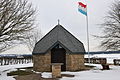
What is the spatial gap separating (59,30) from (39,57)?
4116 mm

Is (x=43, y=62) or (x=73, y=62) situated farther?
(x=43, y=62)

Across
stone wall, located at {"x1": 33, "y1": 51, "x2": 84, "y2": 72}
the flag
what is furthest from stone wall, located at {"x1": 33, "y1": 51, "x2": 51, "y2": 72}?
the flag

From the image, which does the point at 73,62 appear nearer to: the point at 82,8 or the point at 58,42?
the point at 58,42

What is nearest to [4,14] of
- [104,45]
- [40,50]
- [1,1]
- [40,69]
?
[1,1]

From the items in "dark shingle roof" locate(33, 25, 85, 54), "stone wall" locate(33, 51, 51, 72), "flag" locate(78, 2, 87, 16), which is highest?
"flag" locate(78, 2, 87, 16)

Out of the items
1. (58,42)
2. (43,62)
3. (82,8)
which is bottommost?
(43,62)

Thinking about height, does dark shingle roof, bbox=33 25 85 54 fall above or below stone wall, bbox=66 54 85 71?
above

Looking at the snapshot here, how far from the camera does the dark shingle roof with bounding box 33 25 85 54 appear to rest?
63.7 feet

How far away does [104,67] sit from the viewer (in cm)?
2044

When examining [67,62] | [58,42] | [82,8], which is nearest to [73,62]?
[67,62]

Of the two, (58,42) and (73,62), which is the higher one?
(58,42)

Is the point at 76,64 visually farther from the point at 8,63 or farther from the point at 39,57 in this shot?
the point at 8,63

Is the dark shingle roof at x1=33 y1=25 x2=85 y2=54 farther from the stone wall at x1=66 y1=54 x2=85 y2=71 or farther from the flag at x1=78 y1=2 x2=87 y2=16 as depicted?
the flag at x1=78 y1=2 x2=87 y2=16

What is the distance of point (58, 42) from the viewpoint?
62.7 ft
